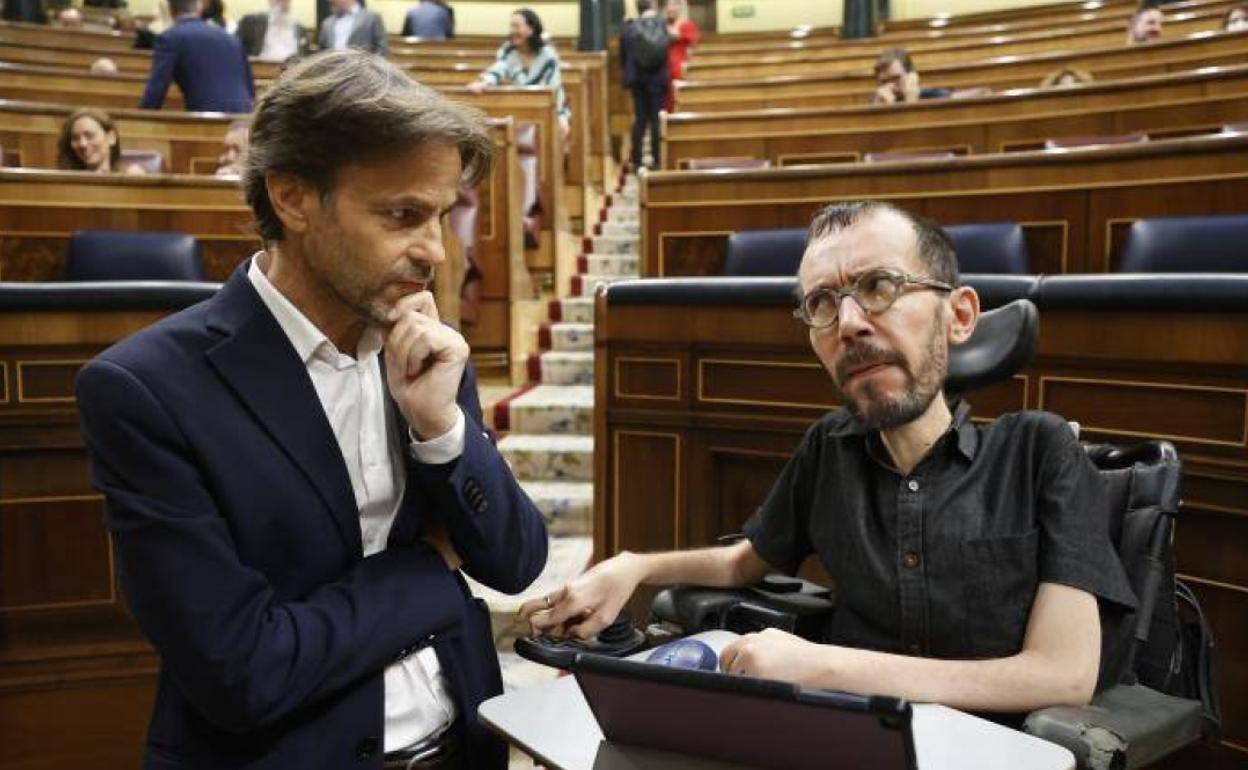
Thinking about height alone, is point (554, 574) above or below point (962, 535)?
below

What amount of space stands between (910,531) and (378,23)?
202 inches

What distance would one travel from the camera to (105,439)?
2.80ft

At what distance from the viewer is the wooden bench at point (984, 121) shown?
3617 millimetres

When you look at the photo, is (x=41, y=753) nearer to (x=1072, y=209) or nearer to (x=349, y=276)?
(x=349, y=276)

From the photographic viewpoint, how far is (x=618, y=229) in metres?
5.75

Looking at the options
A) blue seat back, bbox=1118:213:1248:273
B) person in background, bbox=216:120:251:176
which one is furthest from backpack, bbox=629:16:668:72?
blue seat back, bbox=1118:213:1248:273

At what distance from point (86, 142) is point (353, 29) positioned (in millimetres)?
2160

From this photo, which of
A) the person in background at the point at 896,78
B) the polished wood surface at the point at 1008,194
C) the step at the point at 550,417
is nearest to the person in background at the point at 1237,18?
the person in background at the point at 896,78

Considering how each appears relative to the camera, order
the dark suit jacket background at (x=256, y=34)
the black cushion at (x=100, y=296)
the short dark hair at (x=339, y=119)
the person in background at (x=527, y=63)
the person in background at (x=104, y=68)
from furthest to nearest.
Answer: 1. the dark suit jacket background at (x=256, y=34)
2. the person in background at (x=104, y=68)
3. the person in background at (x=527, y=63)
4. the black cushion at (x=100, y=296)
5. the short dark hair at (x=339, y=119)

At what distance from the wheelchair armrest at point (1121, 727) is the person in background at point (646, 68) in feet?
18.1

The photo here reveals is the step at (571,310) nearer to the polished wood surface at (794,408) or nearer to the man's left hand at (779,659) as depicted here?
the polished wood surface at (794,408)

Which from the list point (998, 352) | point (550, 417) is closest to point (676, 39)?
point (550, 417)

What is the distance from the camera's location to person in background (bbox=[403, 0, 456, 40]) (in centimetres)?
755

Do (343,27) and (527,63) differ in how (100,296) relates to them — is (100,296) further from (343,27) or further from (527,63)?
(343,27)
